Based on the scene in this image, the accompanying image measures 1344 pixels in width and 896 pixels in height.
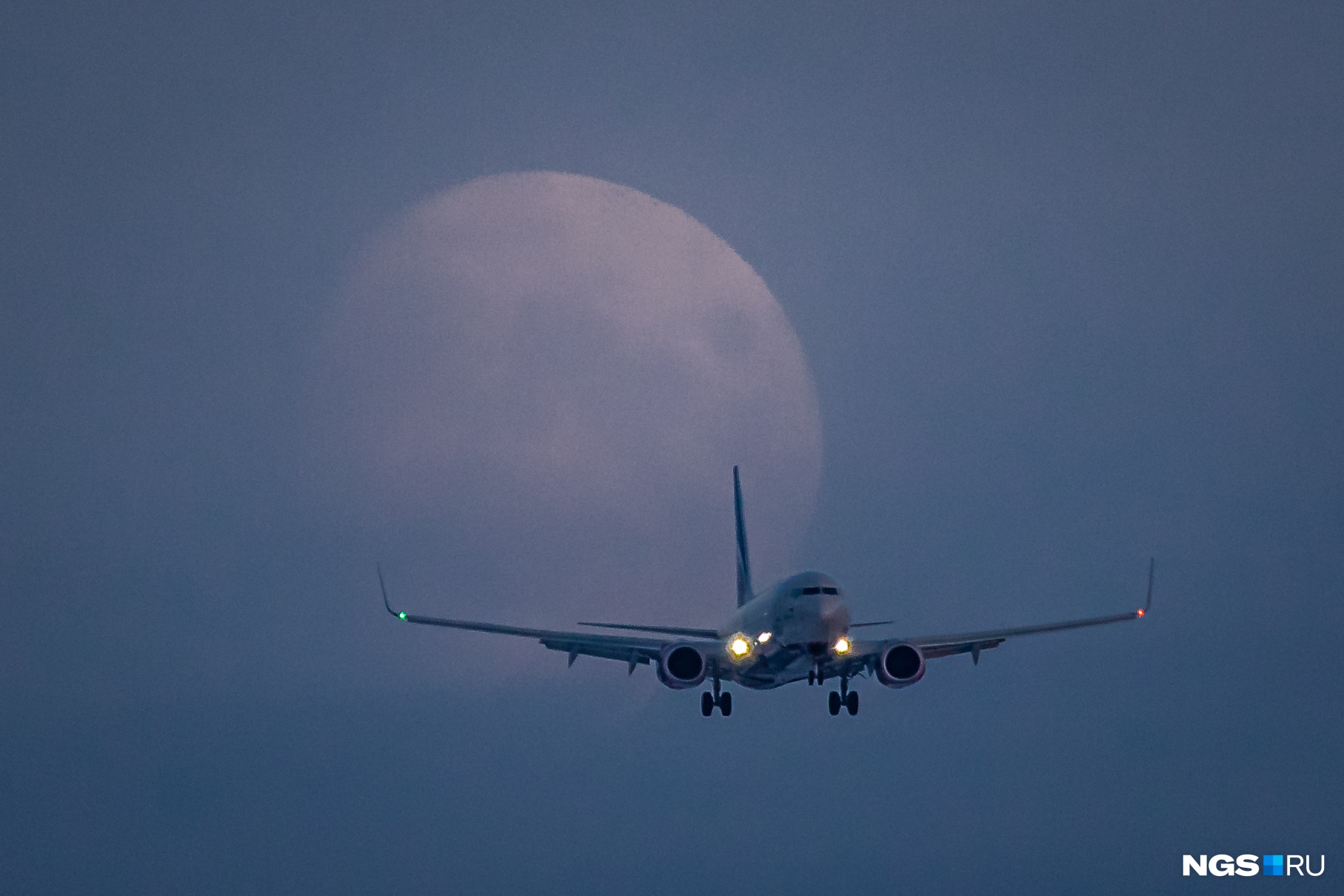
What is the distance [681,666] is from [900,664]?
8769mm

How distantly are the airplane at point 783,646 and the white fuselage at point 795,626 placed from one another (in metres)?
0.03

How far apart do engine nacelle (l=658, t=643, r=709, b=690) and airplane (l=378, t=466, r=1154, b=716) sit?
0.10ft

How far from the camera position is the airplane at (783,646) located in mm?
66875

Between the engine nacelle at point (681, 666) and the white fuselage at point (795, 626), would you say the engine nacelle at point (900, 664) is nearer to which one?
the white fuselage at point (795, 626)

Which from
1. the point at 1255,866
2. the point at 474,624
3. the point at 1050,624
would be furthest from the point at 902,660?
the point at 1255,866

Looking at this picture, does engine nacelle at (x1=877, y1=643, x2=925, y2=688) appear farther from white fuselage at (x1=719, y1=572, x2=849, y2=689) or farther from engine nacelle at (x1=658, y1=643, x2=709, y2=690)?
engine nacelle at (x1=658, y1=643, x2=709, y2=690)

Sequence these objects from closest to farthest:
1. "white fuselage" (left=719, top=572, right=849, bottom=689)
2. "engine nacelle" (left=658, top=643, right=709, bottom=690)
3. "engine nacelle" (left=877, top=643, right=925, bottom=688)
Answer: "white fuselage" (left=719, top=572, right=849, bottom=689), "engine nacelle" (left=877, top=643, right=925, bottom=688), "engine nacelle" (left=658, top=643, right=709, bottom=690)

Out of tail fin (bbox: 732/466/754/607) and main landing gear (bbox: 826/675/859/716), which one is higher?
tail fin (bbox: 732/466/754/607)

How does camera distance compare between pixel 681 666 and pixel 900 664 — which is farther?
pixel 681 666

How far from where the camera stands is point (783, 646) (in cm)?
6788

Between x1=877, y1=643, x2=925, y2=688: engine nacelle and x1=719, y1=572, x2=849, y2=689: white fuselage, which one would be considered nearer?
x1=719, y1=572, x2=849, y2=689: white fuselage

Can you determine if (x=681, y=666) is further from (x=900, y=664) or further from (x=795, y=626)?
(x=900, y=664)

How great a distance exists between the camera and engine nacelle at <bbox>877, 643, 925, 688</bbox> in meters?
72.5

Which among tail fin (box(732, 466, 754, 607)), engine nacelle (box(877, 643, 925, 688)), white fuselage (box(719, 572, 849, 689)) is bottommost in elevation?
white fuselage (box(719, 572, 849, 689))
